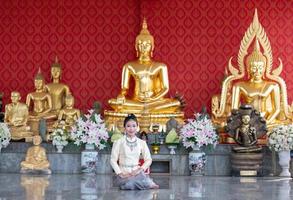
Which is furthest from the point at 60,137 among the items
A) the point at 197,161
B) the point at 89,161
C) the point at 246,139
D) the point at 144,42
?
the point at 246,139

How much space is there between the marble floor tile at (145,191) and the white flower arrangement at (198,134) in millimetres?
475

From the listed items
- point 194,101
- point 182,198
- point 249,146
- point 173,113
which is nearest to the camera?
point 182,198

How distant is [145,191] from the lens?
21.1 feet

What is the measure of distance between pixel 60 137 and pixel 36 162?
0.45 meters

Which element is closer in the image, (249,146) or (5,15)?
(249,146)

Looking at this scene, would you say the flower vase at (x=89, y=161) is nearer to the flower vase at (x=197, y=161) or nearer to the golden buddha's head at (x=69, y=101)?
the flower vase at (x=197, y=161)

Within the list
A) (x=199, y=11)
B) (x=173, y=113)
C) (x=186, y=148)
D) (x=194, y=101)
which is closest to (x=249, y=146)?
(x=186, y=148)

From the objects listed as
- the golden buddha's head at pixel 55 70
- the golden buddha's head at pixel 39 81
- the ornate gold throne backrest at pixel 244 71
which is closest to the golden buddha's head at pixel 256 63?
the ornate gold throne backrest at pixel 244 71

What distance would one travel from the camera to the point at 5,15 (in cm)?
1105

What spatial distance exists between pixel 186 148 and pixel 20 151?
2100mm

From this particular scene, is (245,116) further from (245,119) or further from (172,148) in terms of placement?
(172,148)

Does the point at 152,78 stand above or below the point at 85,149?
above

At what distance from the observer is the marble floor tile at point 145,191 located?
19.7 ft

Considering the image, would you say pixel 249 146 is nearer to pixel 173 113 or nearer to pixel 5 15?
pixel 173 113
